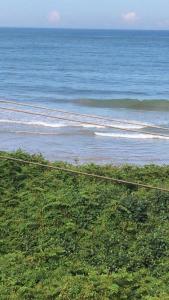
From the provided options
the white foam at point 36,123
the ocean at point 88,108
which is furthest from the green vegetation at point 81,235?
the white foam at point 36,123

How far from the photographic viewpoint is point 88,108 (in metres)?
32.9

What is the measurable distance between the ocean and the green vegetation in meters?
1.83

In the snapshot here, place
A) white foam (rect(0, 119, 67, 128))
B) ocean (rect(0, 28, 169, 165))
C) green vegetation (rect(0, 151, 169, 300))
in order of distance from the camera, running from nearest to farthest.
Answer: green vegetation (rect(0, 151, 169, 300)) → ocean (rect(0, 28, 169, 165)) → white foam (rect(0, 119, 67, 128))

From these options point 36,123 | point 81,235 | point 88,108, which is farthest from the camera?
point 88,108

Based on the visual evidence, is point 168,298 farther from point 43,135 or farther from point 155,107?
point 155,107

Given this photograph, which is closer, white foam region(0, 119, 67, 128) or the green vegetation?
the green vegetation

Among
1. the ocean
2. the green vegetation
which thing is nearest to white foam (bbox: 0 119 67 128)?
the ocean

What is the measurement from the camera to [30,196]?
14.1 metres

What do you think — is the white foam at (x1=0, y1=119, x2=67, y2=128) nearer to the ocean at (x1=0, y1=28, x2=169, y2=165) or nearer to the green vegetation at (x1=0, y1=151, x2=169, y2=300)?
the ocean at (x1=0, y1=28, x2=169, y2=165)

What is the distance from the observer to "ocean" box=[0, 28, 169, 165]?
2155 centimetres

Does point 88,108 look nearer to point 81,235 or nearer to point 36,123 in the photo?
point 36,123

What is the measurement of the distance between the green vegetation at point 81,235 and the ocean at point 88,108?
183 cm

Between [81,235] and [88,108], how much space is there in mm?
20838

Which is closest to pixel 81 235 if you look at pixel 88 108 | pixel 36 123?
pixel 36 123
